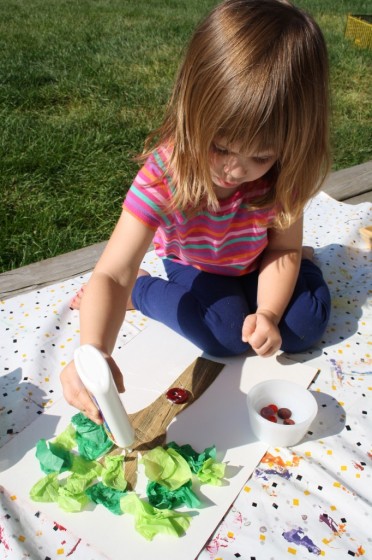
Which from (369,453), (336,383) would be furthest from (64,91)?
(369,453)

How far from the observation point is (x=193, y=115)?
34.5 inches

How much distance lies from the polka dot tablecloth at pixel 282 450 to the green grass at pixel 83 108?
38 cm

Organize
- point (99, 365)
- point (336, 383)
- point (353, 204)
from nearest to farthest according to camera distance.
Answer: point (99, 365), point (336, 383), point (353, 204)

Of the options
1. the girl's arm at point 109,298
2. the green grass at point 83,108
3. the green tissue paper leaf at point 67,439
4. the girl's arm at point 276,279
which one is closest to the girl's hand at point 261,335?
the girl's arm at point 276,279

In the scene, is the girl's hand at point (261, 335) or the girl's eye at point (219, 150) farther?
the girl's hand at point (261, 335)

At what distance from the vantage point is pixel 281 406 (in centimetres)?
99

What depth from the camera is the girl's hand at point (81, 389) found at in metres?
0.78

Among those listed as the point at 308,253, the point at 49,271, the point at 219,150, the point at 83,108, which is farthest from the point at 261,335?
the point at 83,108

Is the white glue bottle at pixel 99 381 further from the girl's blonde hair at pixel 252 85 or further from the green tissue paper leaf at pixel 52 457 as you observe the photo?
the girl's blonde hair at pixel 252 85

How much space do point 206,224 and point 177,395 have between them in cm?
34

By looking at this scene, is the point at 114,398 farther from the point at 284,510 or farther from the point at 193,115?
the point at 193,115

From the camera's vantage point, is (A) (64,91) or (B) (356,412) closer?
(B) (356,412)

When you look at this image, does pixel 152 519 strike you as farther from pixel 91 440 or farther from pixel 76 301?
pixel 76 301

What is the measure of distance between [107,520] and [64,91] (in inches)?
80.0
